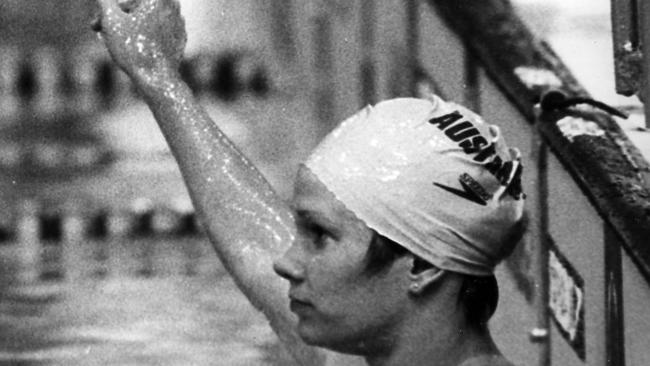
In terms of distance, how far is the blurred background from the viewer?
7.18ft

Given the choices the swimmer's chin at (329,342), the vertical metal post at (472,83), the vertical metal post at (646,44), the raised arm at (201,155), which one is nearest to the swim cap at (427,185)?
the swimmer's chin at (329,342)

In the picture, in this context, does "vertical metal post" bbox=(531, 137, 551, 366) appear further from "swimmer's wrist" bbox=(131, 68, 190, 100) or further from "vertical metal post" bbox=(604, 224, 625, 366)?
"swimmer's wrist" bbox=(131, 68, 190, 100)

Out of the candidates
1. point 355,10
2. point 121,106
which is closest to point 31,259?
point 121,106

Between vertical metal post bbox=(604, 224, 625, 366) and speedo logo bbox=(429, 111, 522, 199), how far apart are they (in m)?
0.84

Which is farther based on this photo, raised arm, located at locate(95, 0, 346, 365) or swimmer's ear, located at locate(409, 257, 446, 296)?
raised arm, located at locate(95, 0, 346, 365)

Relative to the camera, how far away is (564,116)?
2090 millimetres

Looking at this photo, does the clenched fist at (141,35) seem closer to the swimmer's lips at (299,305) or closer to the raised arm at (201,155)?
the raised arm at (201,155)

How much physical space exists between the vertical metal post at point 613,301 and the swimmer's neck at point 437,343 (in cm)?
86

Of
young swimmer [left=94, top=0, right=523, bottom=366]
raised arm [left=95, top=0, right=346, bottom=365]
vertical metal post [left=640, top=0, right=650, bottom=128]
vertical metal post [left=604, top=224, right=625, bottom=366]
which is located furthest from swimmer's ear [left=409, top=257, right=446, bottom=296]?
vertical metal post [left=604, top=224, right=625, bottom=366]

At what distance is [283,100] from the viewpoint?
2.22 metres

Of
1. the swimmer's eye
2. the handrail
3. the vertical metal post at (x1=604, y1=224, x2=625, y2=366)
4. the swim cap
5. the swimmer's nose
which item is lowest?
the vertical metal post at (x1=604, y1=224, x2=625, y2=366)

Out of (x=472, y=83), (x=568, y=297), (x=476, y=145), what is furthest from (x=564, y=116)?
(x=476, y=145)

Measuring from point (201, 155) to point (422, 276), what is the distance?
428 mm

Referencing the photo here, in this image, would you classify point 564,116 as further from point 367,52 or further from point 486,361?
point 486,361
